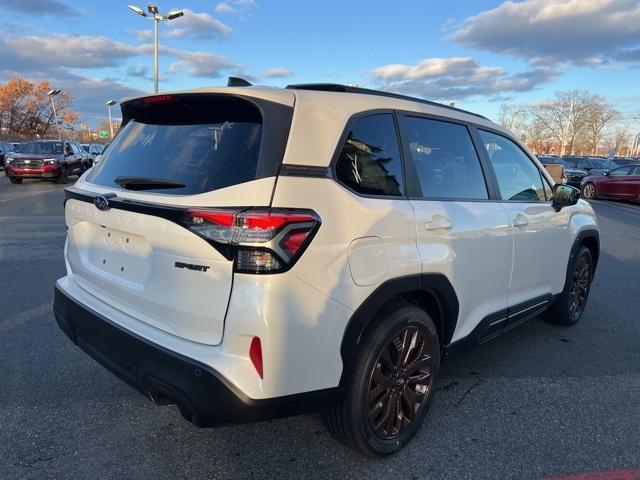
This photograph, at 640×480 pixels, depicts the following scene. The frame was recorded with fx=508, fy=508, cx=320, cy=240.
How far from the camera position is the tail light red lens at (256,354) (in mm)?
2066

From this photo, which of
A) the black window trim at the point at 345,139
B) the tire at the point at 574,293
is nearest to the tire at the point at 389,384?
the black window trim at the point at 345,139

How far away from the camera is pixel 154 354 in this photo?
2275 millimetres

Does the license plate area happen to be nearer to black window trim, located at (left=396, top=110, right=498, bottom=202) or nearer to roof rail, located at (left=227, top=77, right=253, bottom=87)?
roof rail, located at (left=227, top=77, right=253, bottom=87)

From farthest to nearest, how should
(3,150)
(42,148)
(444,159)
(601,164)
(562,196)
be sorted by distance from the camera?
1. (3,150)
2. (601,164)
3. (42,148)
4. (562,196)
5. (444,159)

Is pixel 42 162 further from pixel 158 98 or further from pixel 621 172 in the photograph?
pixel 621 172

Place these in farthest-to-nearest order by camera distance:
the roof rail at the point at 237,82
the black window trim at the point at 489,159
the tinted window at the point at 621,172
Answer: the tinted window at the point at 621,172, the black window trim at the point at 489,159, the roof rail at the point at 237,82

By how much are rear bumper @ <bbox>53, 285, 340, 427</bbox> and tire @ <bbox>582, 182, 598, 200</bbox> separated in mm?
21872

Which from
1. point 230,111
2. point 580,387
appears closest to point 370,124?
point 230,111

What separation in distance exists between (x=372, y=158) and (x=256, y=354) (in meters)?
1.15

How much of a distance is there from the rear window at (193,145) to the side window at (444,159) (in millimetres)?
991

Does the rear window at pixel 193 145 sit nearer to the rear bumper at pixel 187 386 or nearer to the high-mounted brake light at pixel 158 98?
the high-mounted brake light at pixel 158 98

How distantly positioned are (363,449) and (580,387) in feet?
6.34

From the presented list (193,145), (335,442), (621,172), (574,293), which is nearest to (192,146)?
(193,145)

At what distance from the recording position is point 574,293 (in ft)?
15.9
